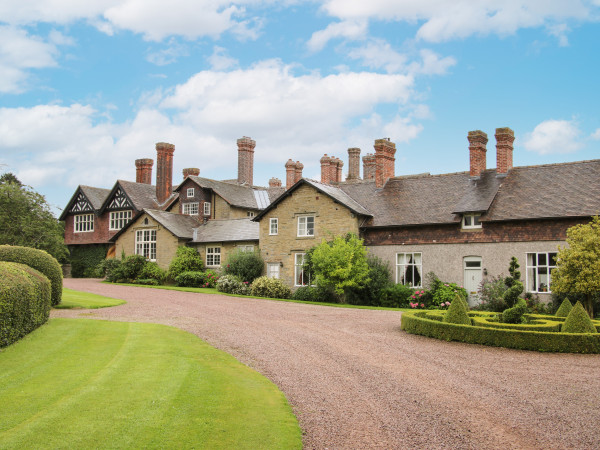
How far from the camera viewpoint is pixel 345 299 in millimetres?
31094

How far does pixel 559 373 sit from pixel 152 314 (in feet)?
48.2

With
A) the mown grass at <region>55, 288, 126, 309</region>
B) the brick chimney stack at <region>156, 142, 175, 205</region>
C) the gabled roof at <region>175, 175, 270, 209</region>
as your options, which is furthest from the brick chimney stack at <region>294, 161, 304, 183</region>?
the mown grass at <region>55, 288, 126, 309</region>

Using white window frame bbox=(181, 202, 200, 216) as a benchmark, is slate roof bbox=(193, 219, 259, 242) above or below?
below

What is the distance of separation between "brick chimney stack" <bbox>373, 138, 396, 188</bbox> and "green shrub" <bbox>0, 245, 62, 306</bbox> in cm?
2078

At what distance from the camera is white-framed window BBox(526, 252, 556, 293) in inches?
1040

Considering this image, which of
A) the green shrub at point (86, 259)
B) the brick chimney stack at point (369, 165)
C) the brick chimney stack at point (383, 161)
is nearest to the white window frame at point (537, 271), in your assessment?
the brick chimney stack at point (383, 161)

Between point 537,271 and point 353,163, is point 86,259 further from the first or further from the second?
point 537,271

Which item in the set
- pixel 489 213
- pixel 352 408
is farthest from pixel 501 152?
pixel 352 408

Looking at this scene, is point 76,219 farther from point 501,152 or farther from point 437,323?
point 437,323

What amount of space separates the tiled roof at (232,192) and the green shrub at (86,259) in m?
8.99

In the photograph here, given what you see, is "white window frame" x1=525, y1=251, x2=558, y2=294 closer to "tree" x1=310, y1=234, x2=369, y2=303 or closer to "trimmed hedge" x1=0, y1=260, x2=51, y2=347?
"tree" x1=310, y1=234, x2=369, y2=303

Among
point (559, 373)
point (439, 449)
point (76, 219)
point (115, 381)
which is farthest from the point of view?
point (76, 219)

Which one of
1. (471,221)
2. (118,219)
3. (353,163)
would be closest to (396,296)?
(471,221)

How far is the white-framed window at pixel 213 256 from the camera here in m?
40.6
